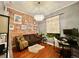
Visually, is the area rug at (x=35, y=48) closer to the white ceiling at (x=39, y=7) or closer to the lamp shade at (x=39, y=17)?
the lamp shade at (x=39, y=17)

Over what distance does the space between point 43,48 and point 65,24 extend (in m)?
1.28

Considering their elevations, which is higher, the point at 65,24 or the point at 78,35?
the point at 65,24

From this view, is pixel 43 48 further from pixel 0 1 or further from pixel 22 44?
pixel 0 1

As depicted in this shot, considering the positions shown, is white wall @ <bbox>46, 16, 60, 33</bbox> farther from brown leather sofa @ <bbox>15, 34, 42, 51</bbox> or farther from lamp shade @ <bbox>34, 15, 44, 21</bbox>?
brown leather sofa @ <bbox>15, 34, 42, 51</bbox>

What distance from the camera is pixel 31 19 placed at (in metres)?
2.91

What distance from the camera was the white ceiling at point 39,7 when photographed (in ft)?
8.57

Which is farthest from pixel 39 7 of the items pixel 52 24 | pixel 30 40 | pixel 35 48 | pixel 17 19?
pixel 35 48

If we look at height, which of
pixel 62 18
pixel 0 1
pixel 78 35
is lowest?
pixel 78 35

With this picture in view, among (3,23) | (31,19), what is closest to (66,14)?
(31,19)

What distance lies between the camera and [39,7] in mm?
2777

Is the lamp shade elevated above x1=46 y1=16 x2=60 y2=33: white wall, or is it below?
above

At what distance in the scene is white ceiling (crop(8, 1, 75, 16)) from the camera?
Result: 261 centimetres

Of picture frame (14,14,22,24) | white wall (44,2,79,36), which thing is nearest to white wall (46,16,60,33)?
white wall (44,2,79,36)

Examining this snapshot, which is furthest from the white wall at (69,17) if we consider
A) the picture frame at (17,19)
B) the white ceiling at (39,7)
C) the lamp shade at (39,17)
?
the picture frame at (17,19)
